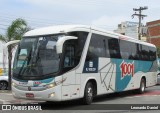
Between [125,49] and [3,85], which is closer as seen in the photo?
[125,49]

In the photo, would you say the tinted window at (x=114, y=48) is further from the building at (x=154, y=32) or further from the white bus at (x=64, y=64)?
the building at (x=154, y=32)

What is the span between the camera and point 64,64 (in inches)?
555

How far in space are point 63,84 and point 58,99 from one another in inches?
24.1

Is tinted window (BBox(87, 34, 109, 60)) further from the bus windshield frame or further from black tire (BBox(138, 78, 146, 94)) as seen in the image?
black tire (BBox(138, 78, 146, 94))

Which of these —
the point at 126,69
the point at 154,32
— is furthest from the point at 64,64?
the point at 154,32

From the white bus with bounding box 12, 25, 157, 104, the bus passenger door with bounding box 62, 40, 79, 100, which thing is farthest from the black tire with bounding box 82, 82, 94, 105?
the bus passenger door with bounding box 62, 40, 79, 100

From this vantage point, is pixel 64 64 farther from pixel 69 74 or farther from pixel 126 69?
pixel 126 69

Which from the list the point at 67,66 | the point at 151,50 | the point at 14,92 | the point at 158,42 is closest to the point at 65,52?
the point at 67,66

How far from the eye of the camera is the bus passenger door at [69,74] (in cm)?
1409

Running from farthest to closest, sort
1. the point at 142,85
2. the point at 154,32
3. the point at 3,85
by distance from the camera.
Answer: the point at 154,32 → the point at 3,85 → the point at 142,85

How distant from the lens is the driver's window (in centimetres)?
1423

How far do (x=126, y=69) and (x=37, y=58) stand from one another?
7.00 meters

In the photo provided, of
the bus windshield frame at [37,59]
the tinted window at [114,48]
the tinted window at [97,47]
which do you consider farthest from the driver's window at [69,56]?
the tinted window at [114,48]

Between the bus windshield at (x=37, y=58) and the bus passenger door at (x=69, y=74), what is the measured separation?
0.45m
